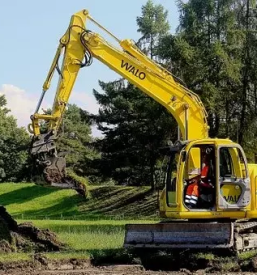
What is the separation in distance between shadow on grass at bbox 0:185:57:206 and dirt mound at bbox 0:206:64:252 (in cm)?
2719

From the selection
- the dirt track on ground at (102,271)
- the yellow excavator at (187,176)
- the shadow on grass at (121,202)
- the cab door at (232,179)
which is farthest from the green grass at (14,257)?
the shadow on grass at (121,202)

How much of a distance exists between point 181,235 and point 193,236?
0.26 meters

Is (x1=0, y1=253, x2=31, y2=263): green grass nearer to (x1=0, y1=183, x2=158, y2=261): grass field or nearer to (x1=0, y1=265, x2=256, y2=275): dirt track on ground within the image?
(x1=0, y1=265, x2=256, y2=275): dirt track on ground

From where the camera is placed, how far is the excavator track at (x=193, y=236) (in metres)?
13.4

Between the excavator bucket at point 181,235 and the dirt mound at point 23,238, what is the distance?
105 inches

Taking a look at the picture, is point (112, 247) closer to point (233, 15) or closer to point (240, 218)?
point (240, 218)

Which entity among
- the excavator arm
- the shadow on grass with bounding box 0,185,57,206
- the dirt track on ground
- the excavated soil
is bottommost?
the dirt track on ground

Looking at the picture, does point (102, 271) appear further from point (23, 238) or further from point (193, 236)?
point (23, 238)

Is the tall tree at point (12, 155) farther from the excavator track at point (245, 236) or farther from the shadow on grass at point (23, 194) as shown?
the excavator track at point (245, 236)

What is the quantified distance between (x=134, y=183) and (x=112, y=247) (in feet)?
105

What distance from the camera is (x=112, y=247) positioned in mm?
16000

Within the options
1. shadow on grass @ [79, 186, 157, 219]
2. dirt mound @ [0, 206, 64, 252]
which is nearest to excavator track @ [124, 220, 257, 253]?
dirt mound @ [0, 206, 64, 252]

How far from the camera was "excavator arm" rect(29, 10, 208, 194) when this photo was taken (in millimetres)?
15641

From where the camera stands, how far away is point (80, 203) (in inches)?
1647
